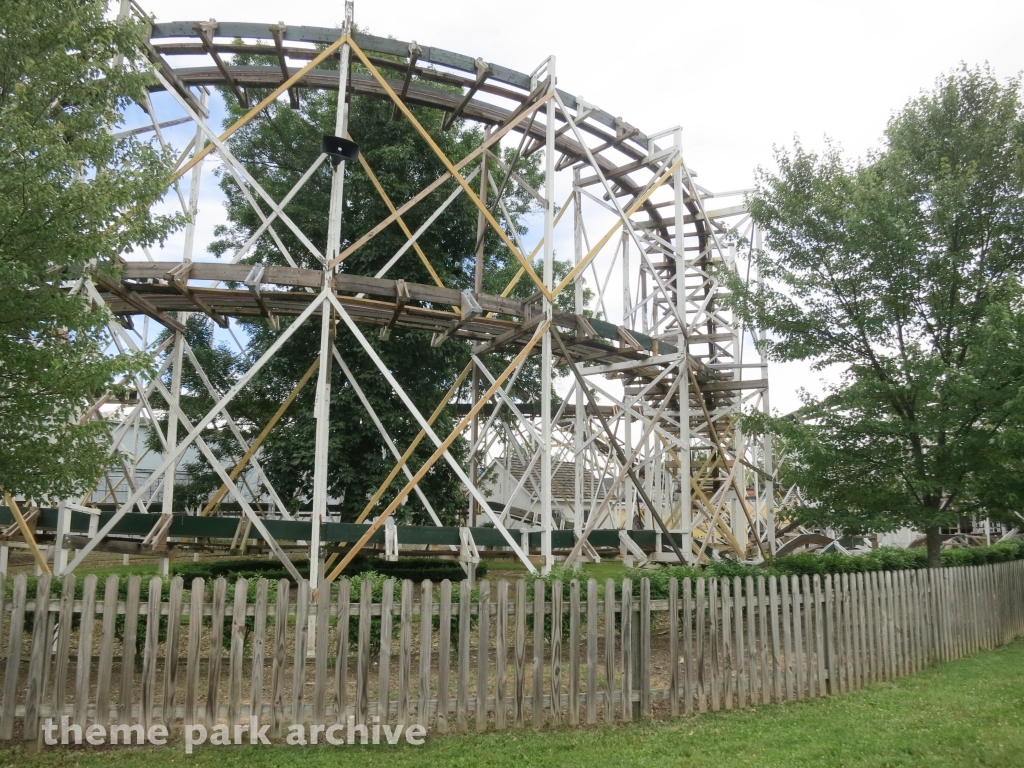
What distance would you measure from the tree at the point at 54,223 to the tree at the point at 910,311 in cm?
834

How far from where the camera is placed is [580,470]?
49.9ft

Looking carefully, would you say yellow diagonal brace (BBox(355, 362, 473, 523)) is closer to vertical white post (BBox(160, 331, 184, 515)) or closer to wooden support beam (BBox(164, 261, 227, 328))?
vertical white post (BBox(160, 331, 184, 515))

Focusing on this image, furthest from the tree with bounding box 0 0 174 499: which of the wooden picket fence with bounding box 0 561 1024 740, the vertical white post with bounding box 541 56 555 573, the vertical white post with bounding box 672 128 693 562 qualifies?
the vertical white post with bounding box 672 128 693 562

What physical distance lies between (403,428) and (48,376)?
33.6ft

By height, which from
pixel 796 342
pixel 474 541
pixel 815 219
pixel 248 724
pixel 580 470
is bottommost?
pixel 248 724

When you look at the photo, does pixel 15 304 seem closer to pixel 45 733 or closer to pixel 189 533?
pixel 45 733

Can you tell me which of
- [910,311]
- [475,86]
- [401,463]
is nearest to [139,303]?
[401,463]

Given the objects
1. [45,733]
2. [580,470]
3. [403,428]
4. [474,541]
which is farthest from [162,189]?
[580,470]

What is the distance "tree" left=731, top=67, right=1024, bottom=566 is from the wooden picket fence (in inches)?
69.9

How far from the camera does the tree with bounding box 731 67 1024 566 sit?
9508 mm

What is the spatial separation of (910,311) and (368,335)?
9914 mm

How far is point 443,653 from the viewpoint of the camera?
5.65m

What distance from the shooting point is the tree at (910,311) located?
9508mm

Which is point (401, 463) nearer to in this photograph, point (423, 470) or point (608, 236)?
point (423, 470)
